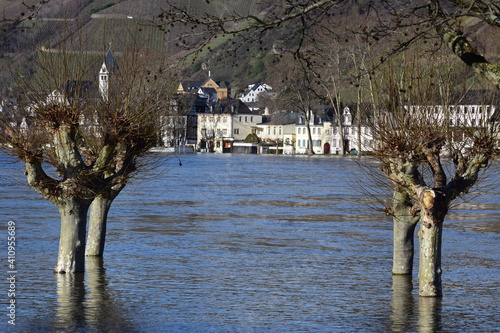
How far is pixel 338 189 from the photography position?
231ft

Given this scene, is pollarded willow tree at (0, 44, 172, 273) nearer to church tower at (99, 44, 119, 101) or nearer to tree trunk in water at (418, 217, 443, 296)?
church tower at (99, 44, 119, 101)

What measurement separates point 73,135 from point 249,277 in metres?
6.41

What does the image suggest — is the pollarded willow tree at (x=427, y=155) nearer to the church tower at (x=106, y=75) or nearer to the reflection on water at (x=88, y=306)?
the reflection on water at (x=88, y=306)

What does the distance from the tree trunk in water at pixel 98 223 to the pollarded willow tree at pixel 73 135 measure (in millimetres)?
87

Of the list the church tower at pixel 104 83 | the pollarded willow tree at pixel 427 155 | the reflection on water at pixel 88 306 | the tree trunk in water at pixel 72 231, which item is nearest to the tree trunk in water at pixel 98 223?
the reflection on water at pixel 88 306

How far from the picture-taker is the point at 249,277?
2530 centimetres

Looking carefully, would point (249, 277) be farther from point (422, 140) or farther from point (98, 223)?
point (422, 140)

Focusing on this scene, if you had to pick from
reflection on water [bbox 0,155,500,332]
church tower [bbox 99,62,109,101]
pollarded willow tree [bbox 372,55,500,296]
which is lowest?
reflection on water [bbox 0,155,500,332]

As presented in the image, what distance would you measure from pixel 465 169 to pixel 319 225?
20437 millimetres

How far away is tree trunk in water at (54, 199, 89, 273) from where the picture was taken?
22.6 metres

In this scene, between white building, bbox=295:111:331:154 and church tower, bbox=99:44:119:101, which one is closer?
church tower, bbox=99:44:119:101

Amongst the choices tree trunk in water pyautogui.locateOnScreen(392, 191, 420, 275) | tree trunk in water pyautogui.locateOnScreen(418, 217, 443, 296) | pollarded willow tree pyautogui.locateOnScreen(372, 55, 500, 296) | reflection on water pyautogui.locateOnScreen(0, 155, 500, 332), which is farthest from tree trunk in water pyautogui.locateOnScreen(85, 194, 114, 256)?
tree trunk in water pyautogui.locateOnScreen(418, 217, 443, 296)

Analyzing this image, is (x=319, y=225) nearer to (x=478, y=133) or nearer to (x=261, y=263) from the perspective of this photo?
(x=261, y=263)

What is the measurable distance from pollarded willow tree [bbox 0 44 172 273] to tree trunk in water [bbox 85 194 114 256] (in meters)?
0.09
